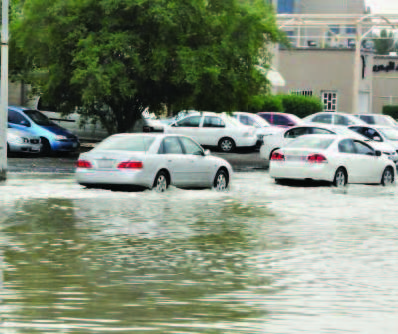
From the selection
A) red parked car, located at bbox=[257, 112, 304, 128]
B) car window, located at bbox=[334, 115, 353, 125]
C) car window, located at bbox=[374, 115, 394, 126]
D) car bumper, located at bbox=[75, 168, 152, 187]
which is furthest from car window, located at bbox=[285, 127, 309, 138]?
car bumper, located at bbox=[75, 168, 152, 187]

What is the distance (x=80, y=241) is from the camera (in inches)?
535

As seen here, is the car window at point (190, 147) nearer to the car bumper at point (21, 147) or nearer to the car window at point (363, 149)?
the car window at point (363, 149)

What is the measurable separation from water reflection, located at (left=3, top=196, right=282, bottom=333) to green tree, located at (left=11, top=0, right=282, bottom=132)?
14.3 meters

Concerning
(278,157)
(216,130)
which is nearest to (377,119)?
(216,130)

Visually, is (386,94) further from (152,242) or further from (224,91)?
(152,242)

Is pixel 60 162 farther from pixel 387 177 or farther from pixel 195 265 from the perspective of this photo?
pixel 195 265

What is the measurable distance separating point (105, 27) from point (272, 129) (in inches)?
436

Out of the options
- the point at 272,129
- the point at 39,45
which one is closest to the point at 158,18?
the point at 39,45

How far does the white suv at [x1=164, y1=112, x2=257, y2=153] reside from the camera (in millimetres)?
40438

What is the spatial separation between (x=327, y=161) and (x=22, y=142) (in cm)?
1258

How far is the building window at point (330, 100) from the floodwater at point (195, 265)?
47.5m

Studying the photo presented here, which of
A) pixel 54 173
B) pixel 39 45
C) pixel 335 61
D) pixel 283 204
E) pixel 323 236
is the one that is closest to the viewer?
pixel 323 236

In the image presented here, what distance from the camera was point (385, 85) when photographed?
80375 mm

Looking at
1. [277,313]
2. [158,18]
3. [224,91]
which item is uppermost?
[158,18]
